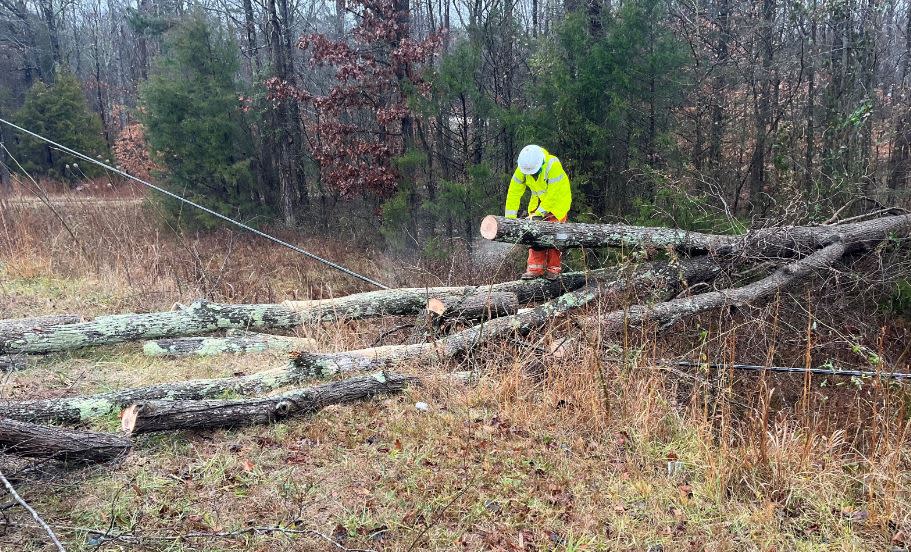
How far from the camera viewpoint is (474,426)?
414cm

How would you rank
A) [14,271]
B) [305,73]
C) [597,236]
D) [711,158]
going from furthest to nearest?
[305,73]
[711,158]
[14,271]
[597,236]

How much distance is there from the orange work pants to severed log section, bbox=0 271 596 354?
20 cm

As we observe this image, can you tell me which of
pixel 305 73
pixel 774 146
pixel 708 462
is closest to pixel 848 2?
pixel 774 146

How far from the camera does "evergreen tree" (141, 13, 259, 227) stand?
1377cm

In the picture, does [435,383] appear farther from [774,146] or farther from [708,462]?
[774,146]

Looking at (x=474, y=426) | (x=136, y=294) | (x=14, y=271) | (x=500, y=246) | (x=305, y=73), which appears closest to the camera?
(x=474, y=426)

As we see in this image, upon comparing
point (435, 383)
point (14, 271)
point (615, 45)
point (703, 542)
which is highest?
point (615, 45)

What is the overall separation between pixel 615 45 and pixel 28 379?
8.92 m

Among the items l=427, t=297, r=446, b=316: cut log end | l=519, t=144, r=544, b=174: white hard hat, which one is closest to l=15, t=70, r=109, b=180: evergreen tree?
l=519, t=144, r=544, b=174: white hard hat

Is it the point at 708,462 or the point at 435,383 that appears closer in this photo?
the point at 708,462

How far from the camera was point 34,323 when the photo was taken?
555 cm

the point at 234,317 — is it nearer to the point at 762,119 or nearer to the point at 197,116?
the point at 762,119

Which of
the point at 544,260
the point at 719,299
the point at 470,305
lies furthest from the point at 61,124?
the point at 719,299

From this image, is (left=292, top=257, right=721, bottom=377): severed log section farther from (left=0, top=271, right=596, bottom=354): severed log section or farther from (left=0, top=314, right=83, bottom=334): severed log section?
(left=0, top=314, right=83, bottom=334): severed log section
